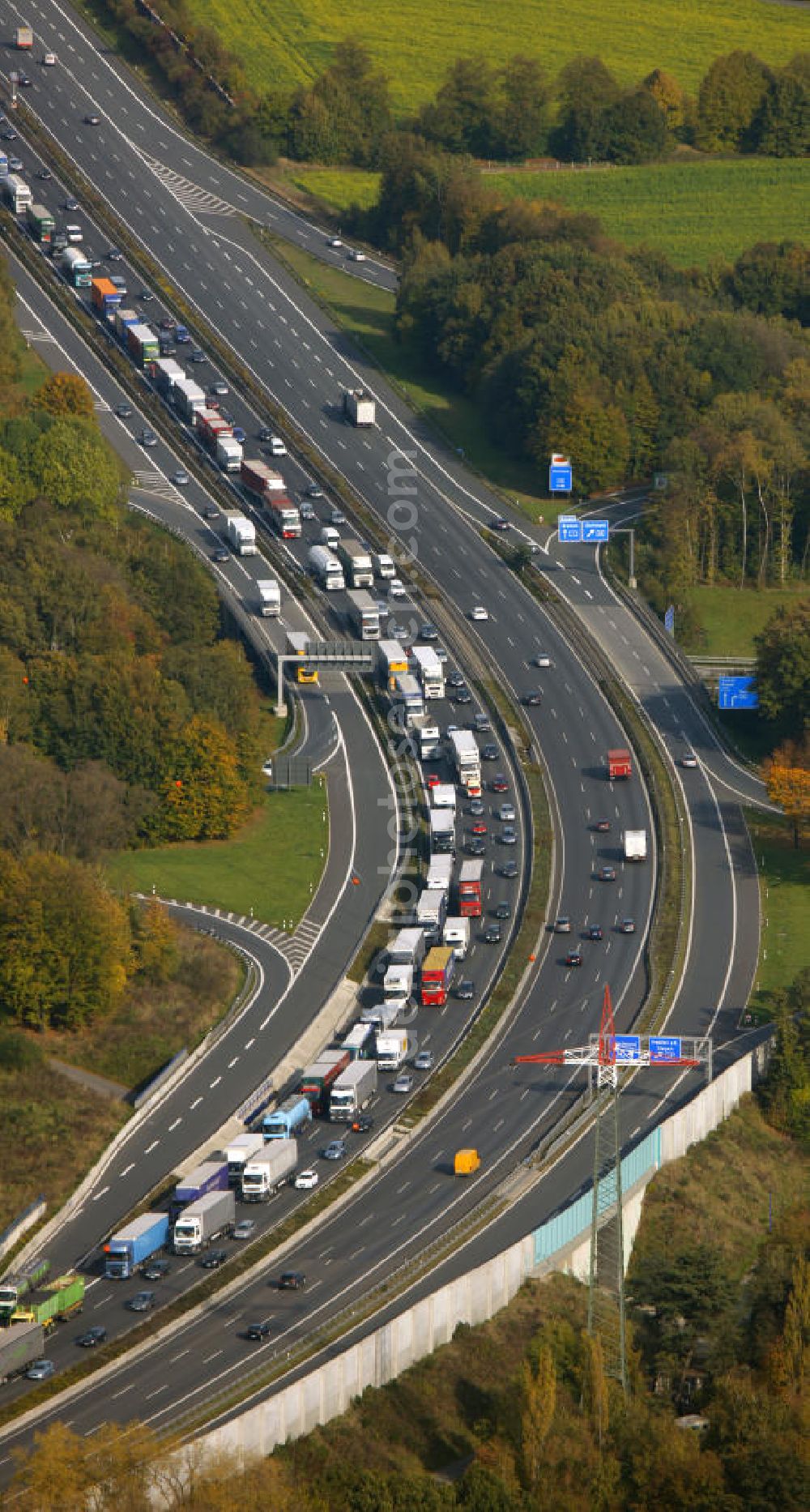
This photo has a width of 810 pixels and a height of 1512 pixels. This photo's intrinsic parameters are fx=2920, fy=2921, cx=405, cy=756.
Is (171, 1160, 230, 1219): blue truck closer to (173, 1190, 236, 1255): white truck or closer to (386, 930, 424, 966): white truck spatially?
(173, 1190, 236, 1255): white truck

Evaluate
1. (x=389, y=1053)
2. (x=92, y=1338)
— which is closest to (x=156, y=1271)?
(x=92, y=1338)

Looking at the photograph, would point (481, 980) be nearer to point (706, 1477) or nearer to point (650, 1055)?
point (650, 1055)

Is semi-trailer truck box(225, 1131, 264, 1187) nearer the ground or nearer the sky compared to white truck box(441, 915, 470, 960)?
nearer the ground

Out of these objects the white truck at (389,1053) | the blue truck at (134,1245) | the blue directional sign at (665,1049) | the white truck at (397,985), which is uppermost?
the blue directional sign at (665,1049)

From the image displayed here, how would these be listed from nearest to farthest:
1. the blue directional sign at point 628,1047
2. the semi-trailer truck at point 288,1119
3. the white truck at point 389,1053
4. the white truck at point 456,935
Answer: the semi-trailer truck at point 288,1119 < the blue directional sign at point 628,1047 < the white truck at point 389,1053 < the white truck at point 456,935

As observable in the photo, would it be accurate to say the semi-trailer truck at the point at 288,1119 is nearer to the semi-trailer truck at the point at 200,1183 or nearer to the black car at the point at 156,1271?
the semi-trailer truck at the point at 200,1183

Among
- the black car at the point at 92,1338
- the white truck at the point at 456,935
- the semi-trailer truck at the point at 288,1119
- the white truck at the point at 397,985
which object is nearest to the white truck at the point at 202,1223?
the semi-trailer truck at the point at 288,1119

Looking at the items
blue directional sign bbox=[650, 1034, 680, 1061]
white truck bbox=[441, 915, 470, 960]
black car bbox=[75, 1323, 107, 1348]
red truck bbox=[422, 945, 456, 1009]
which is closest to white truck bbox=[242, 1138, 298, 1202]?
black car bbox=[75, 1323, 107, 1348]
